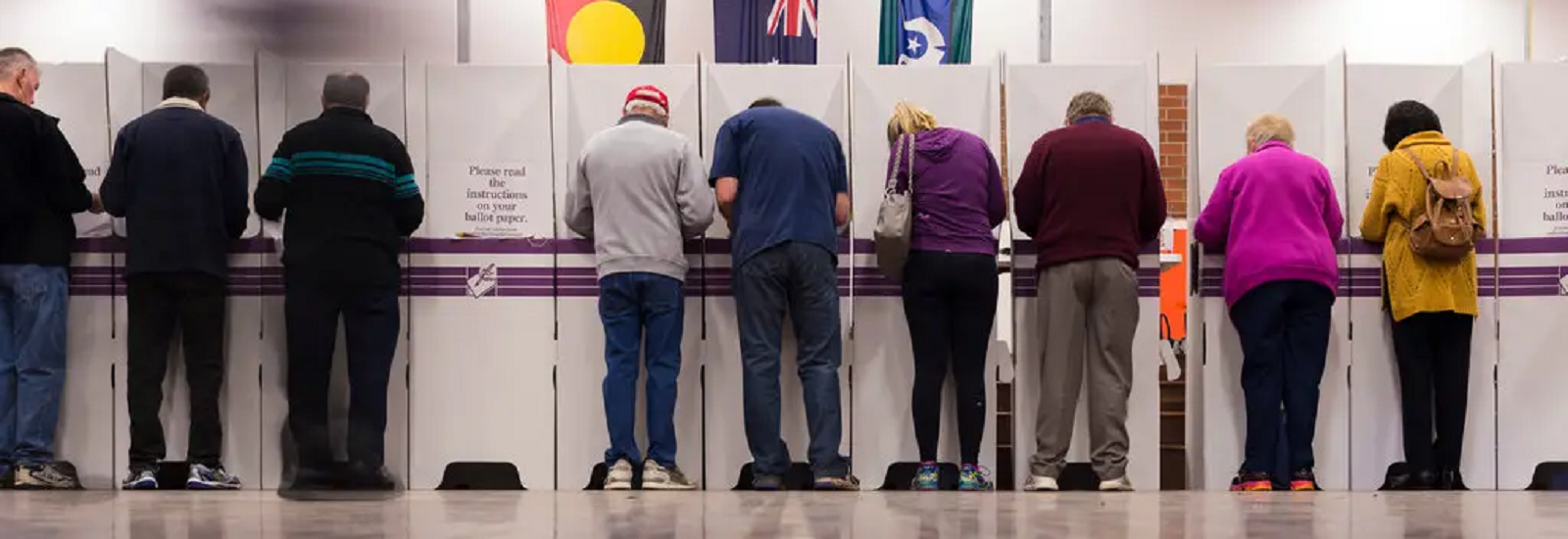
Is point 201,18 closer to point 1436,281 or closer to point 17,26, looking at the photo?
point 17,26

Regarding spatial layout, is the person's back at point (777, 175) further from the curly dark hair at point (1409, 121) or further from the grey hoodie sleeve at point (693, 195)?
the curly dark hair at point (1409, 121)

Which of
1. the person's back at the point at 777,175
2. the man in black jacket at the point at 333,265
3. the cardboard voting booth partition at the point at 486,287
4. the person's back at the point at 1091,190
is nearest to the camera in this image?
the man in black jacket at the point at 333,265

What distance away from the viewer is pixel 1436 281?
5.81 metres

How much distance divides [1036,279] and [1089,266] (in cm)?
35

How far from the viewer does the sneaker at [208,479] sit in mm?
5430

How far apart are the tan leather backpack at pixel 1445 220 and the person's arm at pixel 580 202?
117 inches

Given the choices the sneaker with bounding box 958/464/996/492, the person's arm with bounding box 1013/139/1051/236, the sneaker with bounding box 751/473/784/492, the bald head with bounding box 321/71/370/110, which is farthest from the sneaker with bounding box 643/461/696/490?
the bald head with bounding box 321/71/370/110

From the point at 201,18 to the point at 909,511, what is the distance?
3479 mm

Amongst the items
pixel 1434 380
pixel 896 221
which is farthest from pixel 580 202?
pixel 1434 380

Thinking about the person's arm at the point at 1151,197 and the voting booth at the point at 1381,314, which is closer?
the person's arm at the point at 1151,197

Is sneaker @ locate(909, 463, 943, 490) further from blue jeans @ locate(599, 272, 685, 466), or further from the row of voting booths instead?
blue jeans @ locate(599, 272, 685, 466)

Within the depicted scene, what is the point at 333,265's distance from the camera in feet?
9.59

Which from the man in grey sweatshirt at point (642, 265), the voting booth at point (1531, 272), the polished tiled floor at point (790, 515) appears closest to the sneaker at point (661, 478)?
the man in grey sweatshirt at point (642, 265)

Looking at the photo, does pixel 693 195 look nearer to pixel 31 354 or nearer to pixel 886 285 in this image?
pixel 886 285
